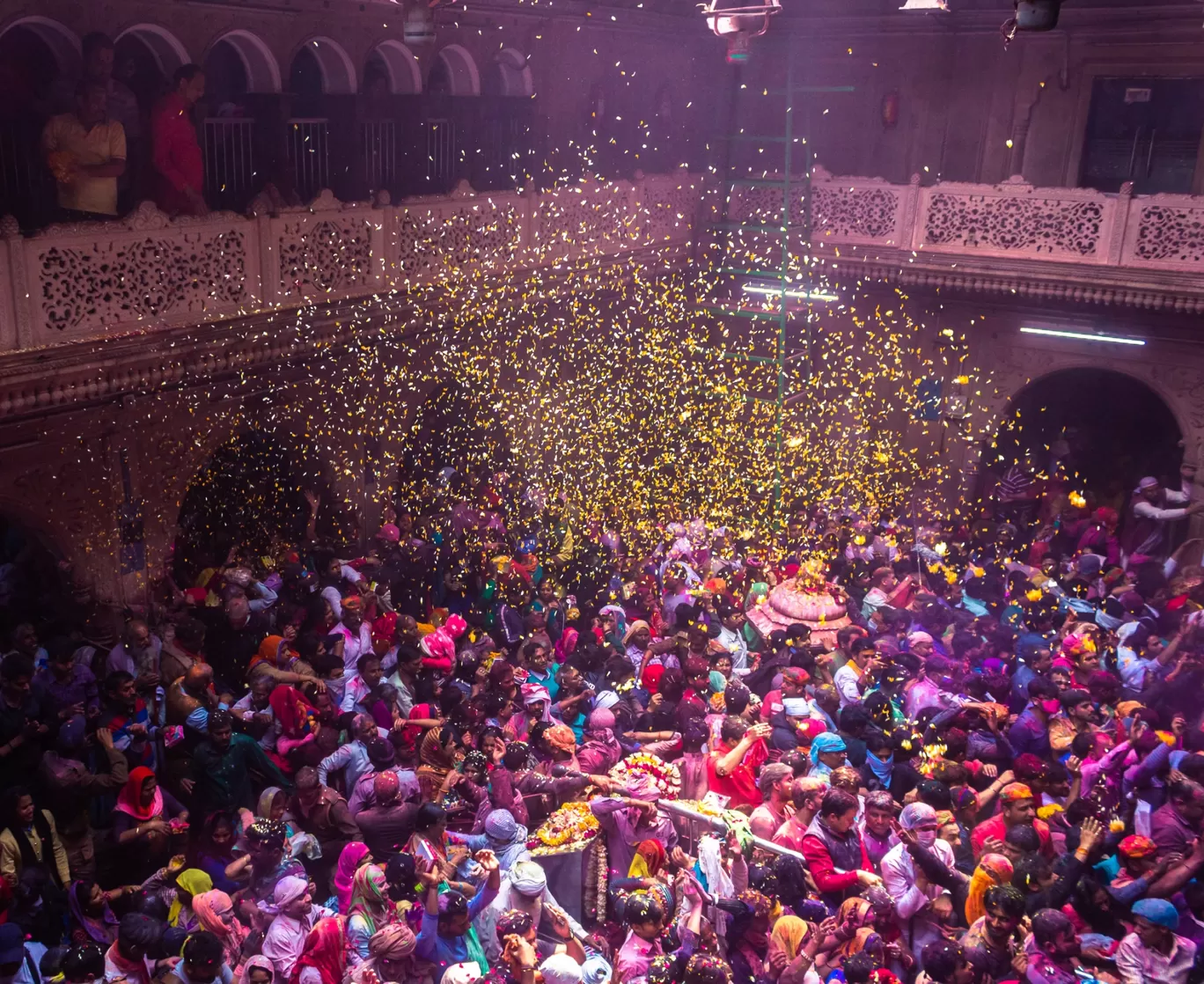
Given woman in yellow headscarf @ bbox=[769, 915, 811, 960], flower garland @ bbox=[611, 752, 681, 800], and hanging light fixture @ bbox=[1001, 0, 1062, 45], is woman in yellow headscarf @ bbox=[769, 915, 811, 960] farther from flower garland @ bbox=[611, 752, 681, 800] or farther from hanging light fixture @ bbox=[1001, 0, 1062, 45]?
hanging light fixture @ bbox=[1001, 0, 1062, 45]

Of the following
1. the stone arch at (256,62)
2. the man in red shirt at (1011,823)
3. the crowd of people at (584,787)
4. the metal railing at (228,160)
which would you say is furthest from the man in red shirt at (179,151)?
the man in red shirt at (1011,823)

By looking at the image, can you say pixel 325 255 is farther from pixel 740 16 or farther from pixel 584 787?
pixel 584 787

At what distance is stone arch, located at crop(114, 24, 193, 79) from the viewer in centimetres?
867

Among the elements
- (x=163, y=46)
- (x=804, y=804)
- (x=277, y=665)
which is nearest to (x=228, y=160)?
(x=163, y=46)

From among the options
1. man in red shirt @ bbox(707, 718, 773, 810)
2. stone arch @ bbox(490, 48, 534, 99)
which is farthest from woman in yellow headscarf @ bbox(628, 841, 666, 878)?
stone arch @ bbox(490, 48, 534, 99)

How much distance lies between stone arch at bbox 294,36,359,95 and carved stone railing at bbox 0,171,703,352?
1544 mm

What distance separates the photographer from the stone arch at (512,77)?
1227 centimetres

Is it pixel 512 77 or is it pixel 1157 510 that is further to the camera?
pixel 512 77

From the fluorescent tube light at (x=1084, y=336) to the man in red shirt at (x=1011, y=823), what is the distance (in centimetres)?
805

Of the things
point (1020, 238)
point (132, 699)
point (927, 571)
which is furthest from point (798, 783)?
point (1020, 238)

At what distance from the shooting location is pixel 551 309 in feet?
40.8

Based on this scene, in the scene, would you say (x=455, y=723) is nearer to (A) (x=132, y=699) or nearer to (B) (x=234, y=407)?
(A) (x=132, y=699)

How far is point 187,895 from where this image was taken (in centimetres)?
533

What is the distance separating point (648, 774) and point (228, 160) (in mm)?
6646
